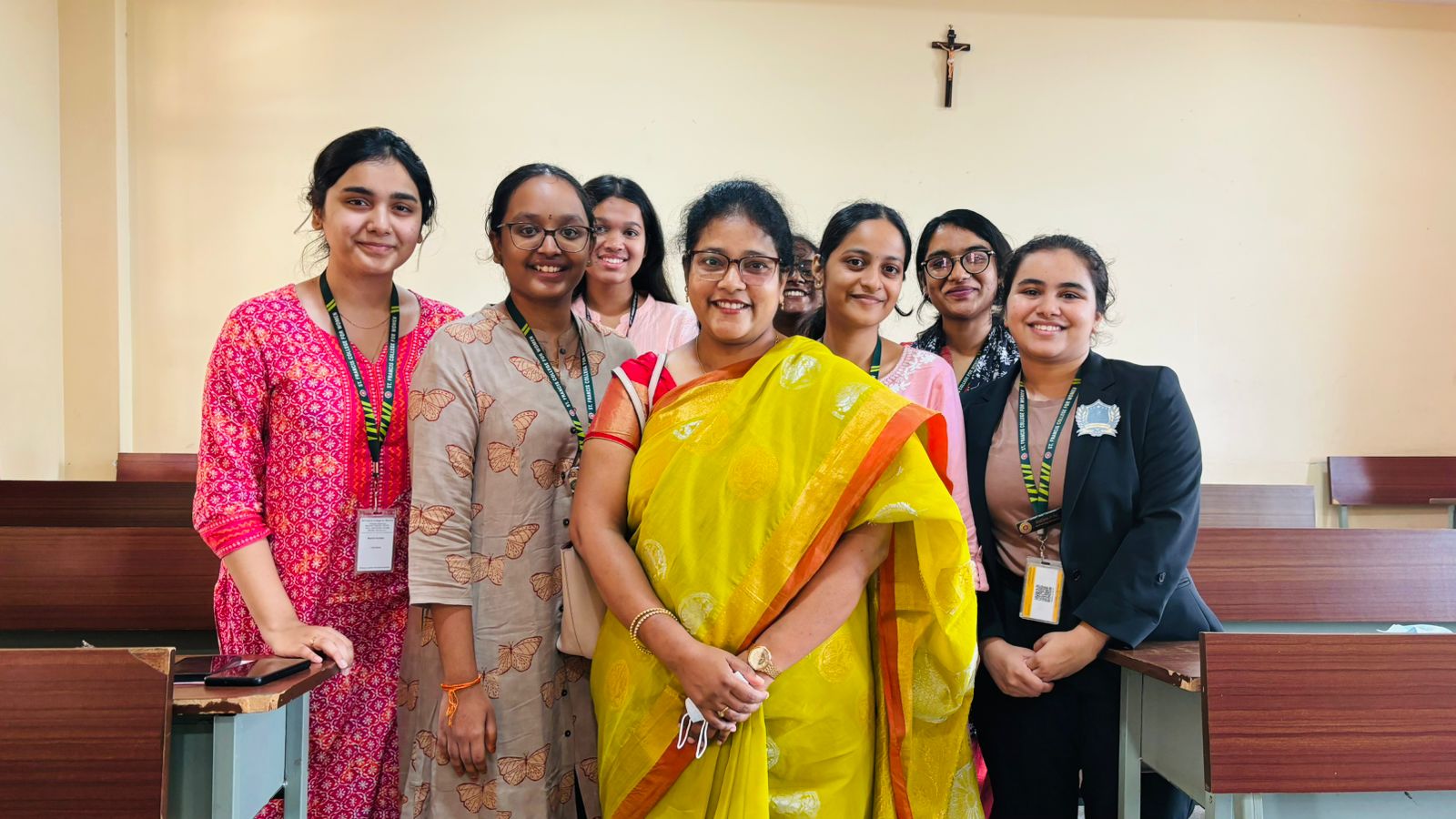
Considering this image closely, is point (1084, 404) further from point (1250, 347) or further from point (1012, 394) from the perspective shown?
point (1250, 347)

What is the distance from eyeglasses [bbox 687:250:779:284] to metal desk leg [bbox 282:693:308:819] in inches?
37.3

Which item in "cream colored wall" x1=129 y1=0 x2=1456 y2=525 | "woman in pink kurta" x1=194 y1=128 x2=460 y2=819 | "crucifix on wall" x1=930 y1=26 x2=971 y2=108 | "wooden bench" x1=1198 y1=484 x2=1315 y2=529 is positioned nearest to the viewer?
"woman in pink kurta" x1=194 y1=128 x2=460 y2=819

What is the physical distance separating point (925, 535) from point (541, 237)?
83cm

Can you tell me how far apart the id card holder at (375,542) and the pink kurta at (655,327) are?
107cm

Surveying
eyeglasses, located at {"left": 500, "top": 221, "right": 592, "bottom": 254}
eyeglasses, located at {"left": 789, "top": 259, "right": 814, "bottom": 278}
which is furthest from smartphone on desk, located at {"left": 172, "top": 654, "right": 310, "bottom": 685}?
eyeglasses, located at {"left": 789, "top": 259, "right": 814, "bottom": 278}

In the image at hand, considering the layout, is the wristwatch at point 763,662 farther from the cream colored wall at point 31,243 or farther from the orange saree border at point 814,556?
the cream colored wall at point 31,243

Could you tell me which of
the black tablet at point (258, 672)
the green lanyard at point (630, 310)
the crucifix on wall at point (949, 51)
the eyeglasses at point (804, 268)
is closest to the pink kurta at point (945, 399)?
the eyeglasses at point (804, 268)

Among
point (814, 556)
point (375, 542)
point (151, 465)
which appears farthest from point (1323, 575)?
point (151, 465)

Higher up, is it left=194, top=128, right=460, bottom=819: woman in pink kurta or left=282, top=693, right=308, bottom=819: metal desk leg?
left=194, top=128, right=460, bottom=819: woman in pink kurta

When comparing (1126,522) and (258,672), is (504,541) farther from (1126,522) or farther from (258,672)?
(1126,522)

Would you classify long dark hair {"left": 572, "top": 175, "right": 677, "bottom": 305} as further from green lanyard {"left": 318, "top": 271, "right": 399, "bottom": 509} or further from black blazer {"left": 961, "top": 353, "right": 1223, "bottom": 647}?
black blazer {"left": 961, "top": 353, "right": 1223, "bottom": 647}

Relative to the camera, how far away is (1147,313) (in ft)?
15.3

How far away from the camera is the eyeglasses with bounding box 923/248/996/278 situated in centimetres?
226

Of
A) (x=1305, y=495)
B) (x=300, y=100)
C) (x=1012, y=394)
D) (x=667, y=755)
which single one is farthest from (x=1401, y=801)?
(x=300, y=100)
